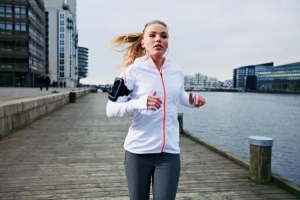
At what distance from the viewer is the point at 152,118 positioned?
7.18 ft

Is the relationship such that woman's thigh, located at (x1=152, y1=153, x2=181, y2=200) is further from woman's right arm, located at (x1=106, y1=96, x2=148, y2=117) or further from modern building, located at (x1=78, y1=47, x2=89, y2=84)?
modern building, located at (x1=78, y1=47, x2=89, y2=84)

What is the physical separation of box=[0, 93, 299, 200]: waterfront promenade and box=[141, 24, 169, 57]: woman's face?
266 centimetres

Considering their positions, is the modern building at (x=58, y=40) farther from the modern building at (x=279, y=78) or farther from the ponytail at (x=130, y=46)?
the modern building at (x=279, y=78)

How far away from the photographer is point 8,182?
15.5ft

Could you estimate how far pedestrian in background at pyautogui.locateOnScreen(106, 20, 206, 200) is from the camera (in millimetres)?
2184

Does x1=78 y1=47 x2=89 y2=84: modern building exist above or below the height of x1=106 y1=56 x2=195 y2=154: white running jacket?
above

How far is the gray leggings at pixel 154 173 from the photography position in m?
2.19

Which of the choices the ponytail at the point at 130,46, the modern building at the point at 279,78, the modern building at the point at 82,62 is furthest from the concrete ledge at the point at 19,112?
the modern building at the point at 82,62

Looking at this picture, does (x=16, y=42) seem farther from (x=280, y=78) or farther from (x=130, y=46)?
(x=280, y=78)

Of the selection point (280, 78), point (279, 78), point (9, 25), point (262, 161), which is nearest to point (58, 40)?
point (9, 25)

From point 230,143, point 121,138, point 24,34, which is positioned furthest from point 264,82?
point 121,138

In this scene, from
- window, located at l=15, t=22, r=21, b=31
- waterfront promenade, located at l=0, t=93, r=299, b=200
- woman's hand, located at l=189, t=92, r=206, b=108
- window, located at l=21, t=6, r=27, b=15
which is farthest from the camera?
window, located at l=21, t=6, r=27, b=15

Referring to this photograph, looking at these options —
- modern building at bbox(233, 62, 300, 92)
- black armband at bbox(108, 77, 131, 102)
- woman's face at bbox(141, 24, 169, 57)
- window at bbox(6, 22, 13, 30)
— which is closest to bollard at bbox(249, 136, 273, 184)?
woman's face at bbox(141, 24, 169, 57)

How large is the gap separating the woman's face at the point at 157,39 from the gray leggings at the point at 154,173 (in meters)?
0.79
